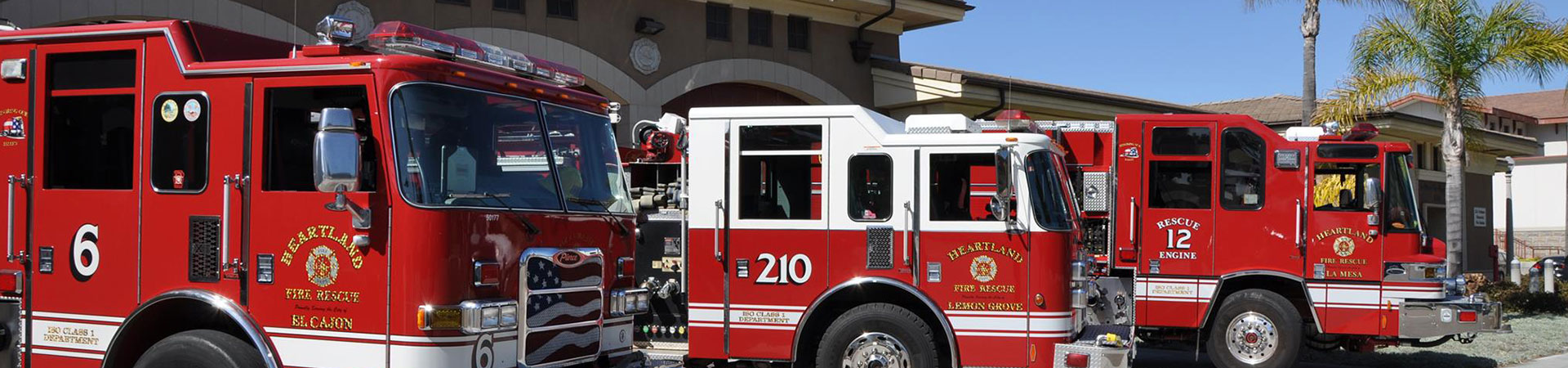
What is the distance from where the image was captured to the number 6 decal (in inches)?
290

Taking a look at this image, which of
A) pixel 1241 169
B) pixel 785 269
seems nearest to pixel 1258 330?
pixel 1241 169

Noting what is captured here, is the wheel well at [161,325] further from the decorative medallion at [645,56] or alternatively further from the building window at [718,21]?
the building window at [718,21]

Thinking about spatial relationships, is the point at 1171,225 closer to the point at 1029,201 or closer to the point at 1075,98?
the point at 1029,201

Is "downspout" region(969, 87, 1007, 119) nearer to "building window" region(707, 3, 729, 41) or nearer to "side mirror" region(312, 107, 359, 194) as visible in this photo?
"building window" region(707, 3, 729, 41)

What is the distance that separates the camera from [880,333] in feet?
33.8

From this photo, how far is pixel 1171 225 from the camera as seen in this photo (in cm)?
1359

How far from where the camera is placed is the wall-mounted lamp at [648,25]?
19.1 meters

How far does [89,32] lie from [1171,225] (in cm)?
993

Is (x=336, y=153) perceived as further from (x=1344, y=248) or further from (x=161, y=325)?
(x=1344, y=248)

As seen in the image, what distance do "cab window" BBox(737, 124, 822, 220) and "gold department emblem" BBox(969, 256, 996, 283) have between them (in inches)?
54.6

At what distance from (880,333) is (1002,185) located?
4.81 feet

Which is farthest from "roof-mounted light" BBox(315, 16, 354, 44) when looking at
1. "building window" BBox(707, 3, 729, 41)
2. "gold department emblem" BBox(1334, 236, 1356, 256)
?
"building window" BBox(707, 3, 729, 41)

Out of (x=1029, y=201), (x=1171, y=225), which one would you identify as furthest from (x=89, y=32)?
(x=1171, y=225)

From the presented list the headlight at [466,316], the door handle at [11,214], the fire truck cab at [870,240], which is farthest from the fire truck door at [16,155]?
the fire truck cab at [870,240]
